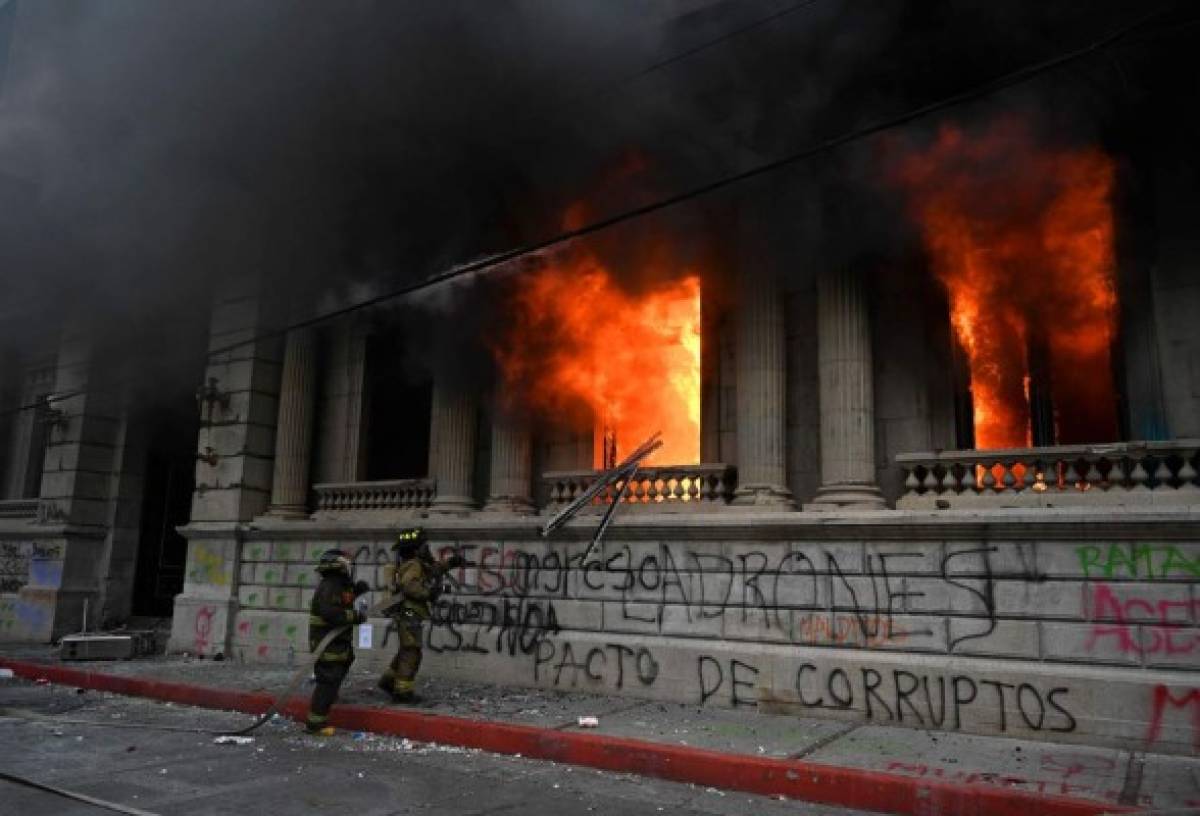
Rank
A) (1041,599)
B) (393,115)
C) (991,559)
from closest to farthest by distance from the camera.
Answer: (1041,599) → (991,559) → (393,115)

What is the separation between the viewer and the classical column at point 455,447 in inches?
423

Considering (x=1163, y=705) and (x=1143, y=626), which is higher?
(x=1143, y=626)

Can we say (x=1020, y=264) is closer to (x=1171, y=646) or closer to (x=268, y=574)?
(x=1171, y=646)

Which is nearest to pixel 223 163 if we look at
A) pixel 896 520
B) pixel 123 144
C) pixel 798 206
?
pixel 123 144

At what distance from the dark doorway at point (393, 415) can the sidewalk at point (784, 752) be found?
4.33 metres

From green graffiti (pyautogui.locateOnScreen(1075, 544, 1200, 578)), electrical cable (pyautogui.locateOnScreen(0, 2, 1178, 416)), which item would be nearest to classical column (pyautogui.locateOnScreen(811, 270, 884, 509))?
electrical cable (pyautogui.locateOnScreen(0, 2, 1178, 416))

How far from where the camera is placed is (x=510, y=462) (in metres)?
10.5

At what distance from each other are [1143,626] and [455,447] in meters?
7.46

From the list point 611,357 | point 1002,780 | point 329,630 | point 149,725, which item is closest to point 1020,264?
point 611,357

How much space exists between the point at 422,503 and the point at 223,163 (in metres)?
5.46

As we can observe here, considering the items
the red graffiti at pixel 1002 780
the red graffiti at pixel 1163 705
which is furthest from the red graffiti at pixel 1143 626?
the red graffiti at pixel 1002 780

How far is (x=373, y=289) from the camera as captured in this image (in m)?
11.7

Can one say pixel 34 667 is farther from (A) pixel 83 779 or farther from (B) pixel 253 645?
(A) pixel 83 779

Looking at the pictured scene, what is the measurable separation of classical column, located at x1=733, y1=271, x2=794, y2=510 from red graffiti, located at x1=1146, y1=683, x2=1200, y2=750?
3.37 metres
